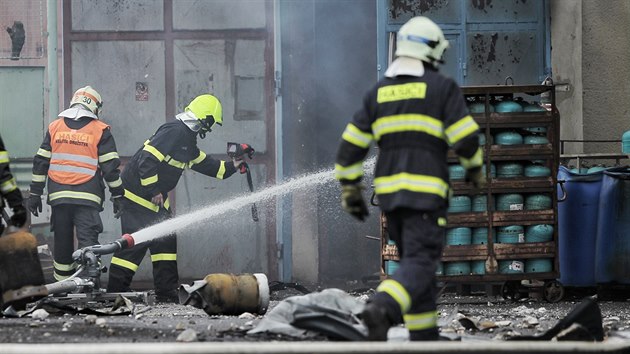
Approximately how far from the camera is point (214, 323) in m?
8.73

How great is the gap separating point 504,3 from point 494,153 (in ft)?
10.4

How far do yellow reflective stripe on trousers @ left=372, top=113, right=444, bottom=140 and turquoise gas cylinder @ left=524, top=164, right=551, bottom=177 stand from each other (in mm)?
3732

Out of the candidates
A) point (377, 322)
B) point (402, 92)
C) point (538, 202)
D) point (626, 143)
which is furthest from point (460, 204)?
point (377, 322)

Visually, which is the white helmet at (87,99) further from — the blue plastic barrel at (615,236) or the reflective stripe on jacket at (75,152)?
the blue plastic barrel at (615,236)

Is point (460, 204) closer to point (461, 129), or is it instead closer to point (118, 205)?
point (118, 205)

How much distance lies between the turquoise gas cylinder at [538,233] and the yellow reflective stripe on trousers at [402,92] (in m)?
3.81

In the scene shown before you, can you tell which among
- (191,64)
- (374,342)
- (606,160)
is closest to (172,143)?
(191,64)

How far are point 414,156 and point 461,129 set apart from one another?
0.30 meters

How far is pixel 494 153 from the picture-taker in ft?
34.3

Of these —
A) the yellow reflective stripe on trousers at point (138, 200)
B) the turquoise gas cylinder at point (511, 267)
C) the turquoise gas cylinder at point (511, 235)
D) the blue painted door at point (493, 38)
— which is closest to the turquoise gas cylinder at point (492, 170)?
the turquoise gas cylinder at point (511, 235)

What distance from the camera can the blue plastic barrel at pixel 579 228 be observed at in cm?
1088

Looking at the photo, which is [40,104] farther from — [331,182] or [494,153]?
[494,153]

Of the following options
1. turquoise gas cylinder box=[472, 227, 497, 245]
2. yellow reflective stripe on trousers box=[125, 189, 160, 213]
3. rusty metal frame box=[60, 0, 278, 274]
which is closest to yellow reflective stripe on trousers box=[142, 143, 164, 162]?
yellow reflective stripe on trousers box=[125, 189, 160, 213]

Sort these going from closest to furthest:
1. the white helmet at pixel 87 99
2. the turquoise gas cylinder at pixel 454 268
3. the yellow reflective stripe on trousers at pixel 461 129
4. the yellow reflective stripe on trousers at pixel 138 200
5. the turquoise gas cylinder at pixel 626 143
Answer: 1. the yellow reflective stripe on trousers at pixel 461 129
2. the turquoise gas cylinder at pixel 454 268
3. the turquoise gas cylinder at pixel 626 143
4. the white helmet at pixel 87 99
5. the yellow reflective stripe on trousers at pixel 138 200
